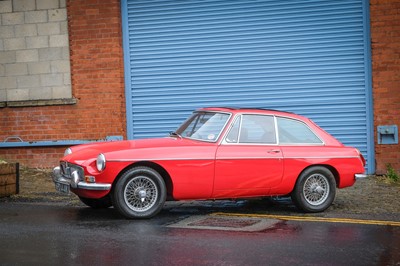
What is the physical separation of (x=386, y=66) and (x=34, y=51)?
730 centimetres

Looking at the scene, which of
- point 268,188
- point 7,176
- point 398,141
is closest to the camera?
point 268,188

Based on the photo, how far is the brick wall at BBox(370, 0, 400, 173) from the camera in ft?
39.3

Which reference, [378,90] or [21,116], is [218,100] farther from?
[21,116]

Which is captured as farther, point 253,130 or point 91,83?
point 91,83

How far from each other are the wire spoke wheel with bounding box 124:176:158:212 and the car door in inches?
32.6

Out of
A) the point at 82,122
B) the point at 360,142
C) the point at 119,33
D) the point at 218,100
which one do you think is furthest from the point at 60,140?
the point at 360,142

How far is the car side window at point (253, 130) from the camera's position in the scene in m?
8.38

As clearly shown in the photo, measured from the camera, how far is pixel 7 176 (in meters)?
10.1

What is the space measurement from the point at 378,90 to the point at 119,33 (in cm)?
537

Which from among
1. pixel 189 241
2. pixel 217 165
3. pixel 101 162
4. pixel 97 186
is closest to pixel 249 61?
pixel 217 165

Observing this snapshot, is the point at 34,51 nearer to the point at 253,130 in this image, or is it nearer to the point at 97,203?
the point at 97,203

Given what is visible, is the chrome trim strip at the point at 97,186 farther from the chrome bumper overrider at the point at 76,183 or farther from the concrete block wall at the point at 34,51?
the concrete block wall at the point at 34,51

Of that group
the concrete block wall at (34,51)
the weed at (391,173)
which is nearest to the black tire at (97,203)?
the concrete block wall at (34,51)

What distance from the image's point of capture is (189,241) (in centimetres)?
649
